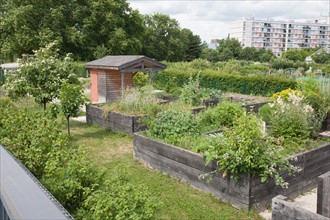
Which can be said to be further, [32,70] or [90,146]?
[32,70]

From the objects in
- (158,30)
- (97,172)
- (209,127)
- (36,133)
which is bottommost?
(209,127)

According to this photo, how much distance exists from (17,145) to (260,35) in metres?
135

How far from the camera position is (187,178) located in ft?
19.2

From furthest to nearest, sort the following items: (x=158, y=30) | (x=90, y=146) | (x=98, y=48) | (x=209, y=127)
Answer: (x=158, y=30) → (x=98, y=48) → (x=90, y=146) → (x=209, y=127)

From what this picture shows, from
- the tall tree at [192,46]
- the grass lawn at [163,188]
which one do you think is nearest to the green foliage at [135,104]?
the grass lawn at [163,188]

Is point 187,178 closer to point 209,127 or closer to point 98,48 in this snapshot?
point 209,127

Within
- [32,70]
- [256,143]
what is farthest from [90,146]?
[256,143]

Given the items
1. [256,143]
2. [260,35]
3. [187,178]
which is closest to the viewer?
[256,143]

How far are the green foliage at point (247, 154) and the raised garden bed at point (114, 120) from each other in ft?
13.3

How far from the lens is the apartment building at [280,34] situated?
424 feet

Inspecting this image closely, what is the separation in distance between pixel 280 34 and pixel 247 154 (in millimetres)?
138372

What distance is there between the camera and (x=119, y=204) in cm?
230

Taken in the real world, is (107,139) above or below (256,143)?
below

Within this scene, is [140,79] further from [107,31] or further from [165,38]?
[165,38]
